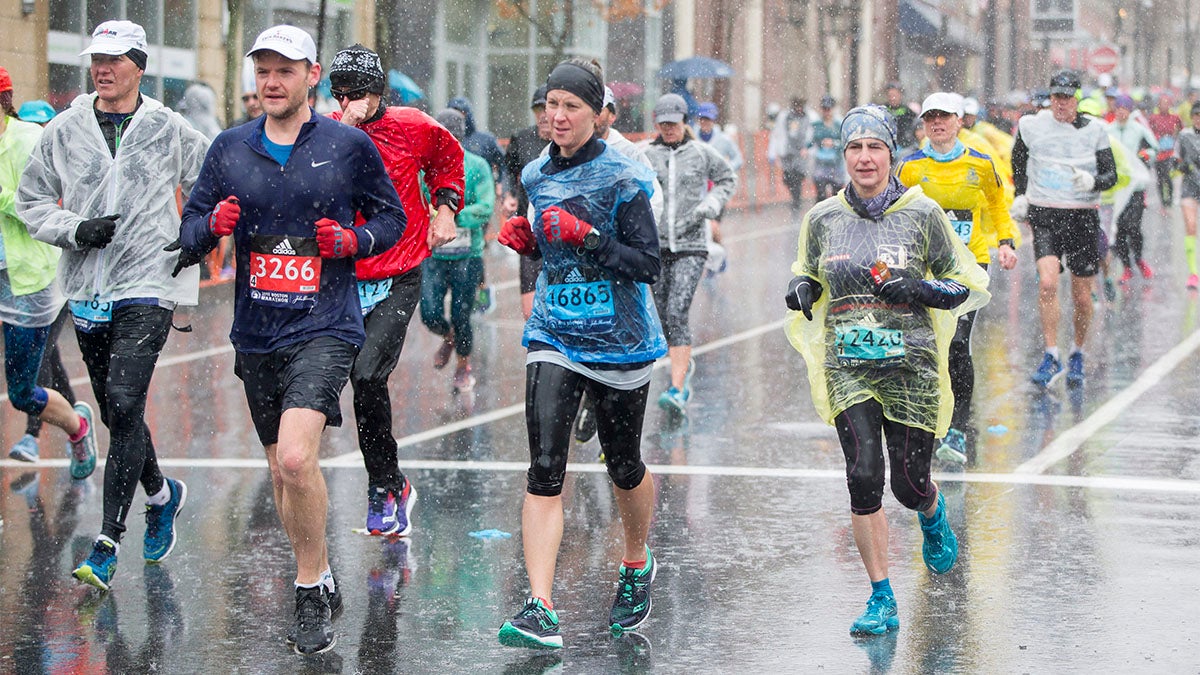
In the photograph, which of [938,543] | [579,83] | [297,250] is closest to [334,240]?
[297,250]

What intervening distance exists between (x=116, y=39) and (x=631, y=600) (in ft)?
9.26

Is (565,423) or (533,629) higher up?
Result: (565,423)

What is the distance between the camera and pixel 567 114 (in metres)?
5.87

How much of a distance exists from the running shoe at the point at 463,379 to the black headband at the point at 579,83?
5961mm

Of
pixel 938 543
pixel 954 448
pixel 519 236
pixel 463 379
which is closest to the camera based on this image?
pixel 519 236

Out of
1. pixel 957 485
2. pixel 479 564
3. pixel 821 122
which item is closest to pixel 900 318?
pixel 479 564

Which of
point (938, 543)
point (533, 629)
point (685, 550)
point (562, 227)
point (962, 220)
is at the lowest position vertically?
point (685, 550)

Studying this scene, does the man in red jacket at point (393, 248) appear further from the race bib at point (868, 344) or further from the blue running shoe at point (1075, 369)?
the blue running shoe at point (1075, 369)

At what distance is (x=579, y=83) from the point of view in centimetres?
591

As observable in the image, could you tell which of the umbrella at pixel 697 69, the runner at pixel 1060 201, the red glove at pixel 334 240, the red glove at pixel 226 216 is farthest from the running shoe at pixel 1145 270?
the umbrella at pixel 697 69

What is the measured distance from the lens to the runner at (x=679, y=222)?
10.8m

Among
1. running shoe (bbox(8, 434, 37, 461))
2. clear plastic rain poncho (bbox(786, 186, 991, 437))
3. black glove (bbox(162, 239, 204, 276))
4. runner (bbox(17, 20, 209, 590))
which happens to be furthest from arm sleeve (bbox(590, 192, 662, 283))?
running shoe (bbox(8, 434, 37, 461))

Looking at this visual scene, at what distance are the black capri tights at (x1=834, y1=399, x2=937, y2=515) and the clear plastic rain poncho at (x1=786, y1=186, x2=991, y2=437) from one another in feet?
0.12

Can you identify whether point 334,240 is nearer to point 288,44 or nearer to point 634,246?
point 288,44
